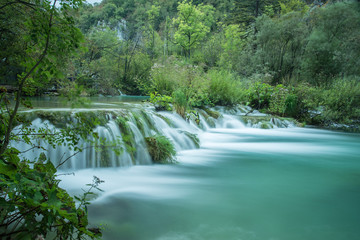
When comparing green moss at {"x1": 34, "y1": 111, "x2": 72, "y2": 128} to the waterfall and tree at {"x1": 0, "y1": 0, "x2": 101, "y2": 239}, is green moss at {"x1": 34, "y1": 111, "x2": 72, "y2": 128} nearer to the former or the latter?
the waterfall

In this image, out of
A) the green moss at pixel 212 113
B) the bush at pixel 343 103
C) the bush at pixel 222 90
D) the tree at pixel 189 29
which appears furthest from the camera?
the tree at pixel 189 29

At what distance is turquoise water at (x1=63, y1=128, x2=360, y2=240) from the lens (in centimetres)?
323

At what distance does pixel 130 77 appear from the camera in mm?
22641

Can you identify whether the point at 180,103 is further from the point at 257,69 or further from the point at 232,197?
the point at 257,69

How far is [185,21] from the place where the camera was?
127 ft

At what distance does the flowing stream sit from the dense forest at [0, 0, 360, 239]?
0.56 meters

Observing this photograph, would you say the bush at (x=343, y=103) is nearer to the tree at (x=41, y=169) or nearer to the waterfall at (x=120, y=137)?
the waterfall at (x=120, y=137)

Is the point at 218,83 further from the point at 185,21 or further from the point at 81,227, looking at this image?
the point at 185,21

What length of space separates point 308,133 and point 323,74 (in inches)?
311

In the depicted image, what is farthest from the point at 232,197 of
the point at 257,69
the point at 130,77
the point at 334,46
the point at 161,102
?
the point at 130,77

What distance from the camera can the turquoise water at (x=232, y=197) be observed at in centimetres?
323

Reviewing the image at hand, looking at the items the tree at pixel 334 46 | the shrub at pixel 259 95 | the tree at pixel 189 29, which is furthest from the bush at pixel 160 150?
the tree at pixel 189 29

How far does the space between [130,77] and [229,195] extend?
64.1ft

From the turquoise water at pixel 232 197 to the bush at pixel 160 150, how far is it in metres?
0.29
